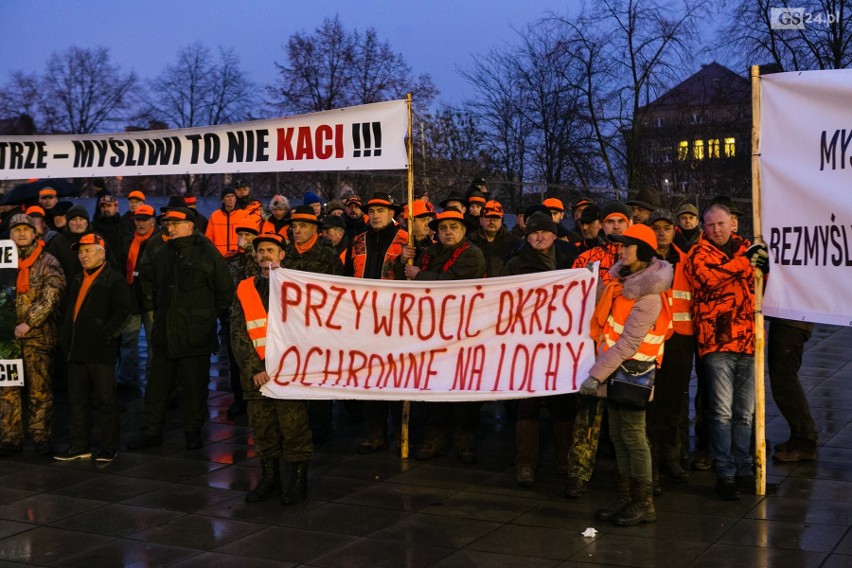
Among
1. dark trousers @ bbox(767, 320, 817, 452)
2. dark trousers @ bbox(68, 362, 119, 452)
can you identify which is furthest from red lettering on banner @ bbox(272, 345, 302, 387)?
dark trousers @ bbox(767, 320, 817, 452)

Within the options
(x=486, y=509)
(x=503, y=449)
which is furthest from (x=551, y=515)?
(x=503, y=449)

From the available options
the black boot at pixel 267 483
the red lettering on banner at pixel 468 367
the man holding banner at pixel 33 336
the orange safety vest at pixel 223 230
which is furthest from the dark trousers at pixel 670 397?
the orange safety vest at pixel 223 230

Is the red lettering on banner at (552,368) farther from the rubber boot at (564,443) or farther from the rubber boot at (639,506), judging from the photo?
the rubber boot at (639,506)

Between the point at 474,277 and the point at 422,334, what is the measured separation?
2.19ft

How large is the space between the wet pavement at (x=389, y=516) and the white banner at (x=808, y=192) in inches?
55.6

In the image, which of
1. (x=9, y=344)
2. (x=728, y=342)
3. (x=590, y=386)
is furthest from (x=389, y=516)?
(x=9, y=344)

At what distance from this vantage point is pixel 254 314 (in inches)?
310

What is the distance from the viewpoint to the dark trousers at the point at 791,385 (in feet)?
27.8

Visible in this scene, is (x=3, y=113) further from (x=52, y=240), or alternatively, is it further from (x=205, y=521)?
(x=205, y=521)

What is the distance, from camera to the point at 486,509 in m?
7.34

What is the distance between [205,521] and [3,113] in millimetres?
37742

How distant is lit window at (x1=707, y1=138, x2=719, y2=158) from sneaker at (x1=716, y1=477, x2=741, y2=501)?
2170cm

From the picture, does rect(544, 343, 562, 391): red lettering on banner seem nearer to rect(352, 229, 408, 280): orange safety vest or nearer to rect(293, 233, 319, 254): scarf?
rect(352, 229, 408, 280): orange safety vest

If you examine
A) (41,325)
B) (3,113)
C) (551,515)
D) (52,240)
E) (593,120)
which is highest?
(3,113)
